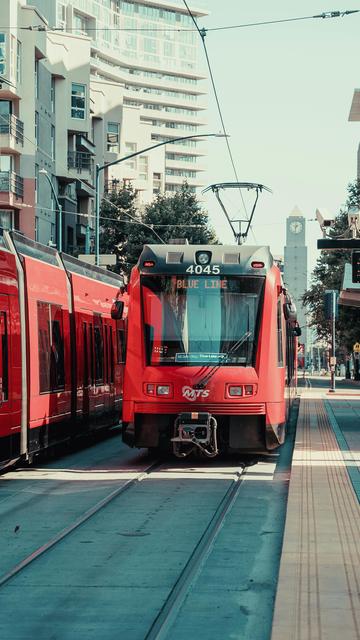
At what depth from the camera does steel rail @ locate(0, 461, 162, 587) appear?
9750 mm

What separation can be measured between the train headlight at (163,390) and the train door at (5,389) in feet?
9.41

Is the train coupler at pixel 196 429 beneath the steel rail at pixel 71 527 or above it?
above

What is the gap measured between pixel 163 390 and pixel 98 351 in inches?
209

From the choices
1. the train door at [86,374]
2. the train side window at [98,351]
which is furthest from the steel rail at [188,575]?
the train side window at [98,351]

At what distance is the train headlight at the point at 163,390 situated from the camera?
1830 cm

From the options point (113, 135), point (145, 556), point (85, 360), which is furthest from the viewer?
point (113, 135)

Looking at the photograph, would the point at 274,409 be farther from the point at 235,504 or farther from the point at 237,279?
the point at 235,504

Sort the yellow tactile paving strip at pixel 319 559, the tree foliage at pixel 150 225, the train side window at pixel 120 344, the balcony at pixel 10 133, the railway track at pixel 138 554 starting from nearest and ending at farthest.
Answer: the yellow tactile paving strip at pixel 319 559 < the railway track at pixel 138 554 < the train side window at pixel 120 344 < the balcony at pixel 10 133 < the tree foliage at pixel 150 225

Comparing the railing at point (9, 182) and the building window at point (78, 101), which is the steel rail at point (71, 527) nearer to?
the railing at point (9, 182)

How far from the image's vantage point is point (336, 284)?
257 feet

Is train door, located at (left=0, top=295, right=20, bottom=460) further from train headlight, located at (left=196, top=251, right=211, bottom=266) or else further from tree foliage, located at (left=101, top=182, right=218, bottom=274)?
tree foliage, located at (left=101, top=182, right=218, bottom=274)

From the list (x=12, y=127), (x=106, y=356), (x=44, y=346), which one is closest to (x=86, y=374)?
(x=106, y=356)

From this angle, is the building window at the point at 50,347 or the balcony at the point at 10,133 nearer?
the building window at the point at 50,347

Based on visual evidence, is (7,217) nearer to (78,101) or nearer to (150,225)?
(150,225)
